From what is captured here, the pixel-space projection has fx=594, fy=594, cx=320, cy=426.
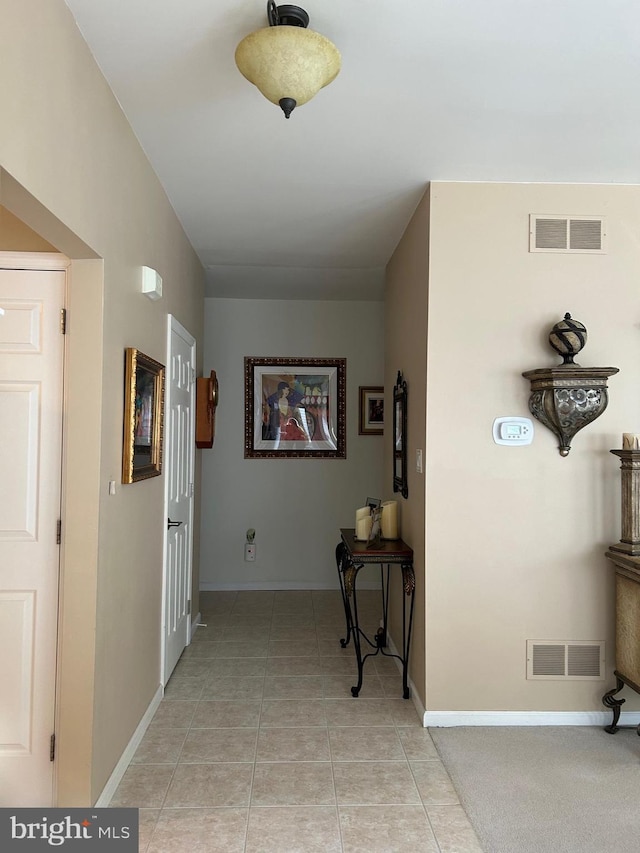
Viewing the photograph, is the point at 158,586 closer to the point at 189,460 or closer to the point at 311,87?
the point at 189,460

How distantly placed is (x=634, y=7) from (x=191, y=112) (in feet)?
5.14

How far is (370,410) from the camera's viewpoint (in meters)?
5.70

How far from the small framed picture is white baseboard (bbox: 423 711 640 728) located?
122 inches

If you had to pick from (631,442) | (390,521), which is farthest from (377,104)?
(390,521)

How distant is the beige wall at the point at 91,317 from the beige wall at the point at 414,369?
1.38 m

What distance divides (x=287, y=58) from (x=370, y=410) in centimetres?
412

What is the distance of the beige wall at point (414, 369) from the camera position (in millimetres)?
3055

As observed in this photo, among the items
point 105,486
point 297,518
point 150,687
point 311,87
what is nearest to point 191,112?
point 311,87

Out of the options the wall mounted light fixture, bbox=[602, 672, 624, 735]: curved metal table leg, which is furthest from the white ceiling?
bbox=[602, 672, 624, 735]: curved metal table leg

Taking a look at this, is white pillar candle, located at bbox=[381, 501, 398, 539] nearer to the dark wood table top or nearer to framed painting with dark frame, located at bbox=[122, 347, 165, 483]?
the dark wood table top

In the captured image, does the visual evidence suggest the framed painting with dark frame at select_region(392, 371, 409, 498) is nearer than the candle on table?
No

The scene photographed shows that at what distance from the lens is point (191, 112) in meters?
2.37

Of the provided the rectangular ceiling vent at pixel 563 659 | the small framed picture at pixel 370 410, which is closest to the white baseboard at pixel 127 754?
the rectangular ceiling vent at pixel 563 659

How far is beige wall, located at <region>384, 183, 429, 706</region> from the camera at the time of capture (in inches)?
120
